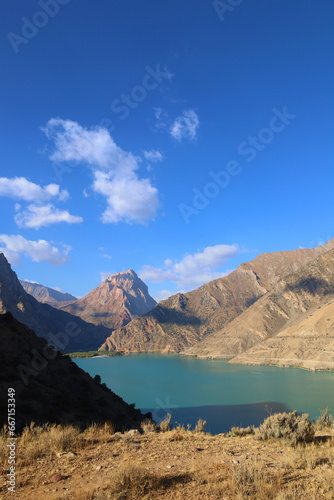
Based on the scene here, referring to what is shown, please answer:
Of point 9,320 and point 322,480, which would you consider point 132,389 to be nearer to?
point 9,320

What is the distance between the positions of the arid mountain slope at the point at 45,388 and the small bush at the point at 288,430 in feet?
30.1

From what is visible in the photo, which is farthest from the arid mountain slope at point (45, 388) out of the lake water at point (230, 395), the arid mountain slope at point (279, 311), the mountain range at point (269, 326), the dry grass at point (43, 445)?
the arid mountain slope at point (279, 311)

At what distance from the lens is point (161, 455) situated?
307 inches

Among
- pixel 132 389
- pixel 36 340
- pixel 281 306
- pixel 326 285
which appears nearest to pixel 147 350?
pixel 281 306

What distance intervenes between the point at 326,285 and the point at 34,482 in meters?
154

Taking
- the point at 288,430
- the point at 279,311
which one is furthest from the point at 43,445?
the point at 279,311

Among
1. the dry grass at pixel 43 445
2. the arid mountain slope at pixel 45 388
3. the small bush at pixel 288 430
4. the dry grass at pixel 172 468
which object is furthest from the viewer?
the arid mountain slope at pixel 45 388

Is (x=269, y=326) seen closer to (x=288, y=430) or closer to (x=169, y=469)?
(x=288, y=430)

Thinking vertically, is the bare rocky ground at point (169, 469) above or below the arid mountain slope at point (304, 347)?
above

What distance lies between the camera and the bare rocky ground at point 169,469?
16.9ft

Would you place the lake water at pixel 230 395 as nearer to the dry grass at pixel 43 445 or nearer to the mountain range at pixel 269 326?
the mountain range at pixel 269 326

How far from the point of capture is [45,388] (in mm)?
18859

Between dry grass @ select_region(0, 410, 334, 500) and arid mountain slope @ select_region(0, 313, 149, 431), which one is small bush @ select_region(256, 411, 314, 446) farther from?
arid mountain slope @ select_region(0, 313, 149, 431)

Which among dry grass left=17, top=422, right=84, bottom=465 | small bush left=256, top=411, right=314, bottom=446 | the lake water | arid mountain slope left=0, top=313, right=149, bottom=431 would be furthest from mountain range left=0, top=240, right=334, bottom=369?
dry grass left=17, top=422, right=84, bottom=465
